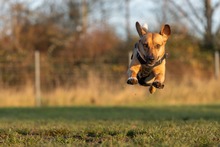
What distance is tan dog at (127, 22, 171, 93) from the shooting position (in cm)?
757

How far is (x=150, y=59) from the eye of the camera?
24.8ft

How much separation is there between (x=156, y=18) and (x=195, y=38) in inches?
173

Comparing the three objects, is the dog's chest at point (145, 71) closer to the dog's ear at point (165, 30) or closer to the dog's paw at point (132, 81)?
the dog's paw at point (132, 81)

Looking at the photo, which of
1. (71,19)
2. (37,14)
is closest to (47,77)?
(37,14)

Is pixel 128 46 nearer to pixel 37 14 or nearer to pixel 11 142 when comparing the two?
pixel 37 14

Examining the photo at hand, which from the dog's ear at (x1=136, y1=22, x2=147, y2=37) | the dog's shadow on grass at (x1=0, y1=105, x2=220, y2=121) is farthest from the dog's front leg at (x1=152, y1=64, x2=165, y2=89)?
the dog's shadow on grass at (x1=0, y1=105, x2=220, y2=121)

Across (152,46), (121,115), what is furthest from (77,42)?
(152,46)

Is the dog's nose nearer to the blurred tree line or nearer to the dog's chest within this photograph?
the dog's chest

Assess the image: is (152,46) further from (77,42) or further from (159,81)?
(77,42)

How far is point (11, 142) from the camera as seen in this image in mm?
6137

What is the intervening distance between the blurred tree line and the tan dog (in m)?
15.2

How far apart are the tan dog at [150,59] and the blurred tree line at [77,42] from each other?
15.2 m

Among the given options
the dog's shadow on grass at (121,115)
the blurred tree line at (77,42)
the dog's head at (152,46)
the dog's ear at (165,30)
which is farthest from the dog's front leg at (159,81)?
the blurred tree line at (77,42)

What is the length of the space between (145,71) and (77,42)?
2106cm
